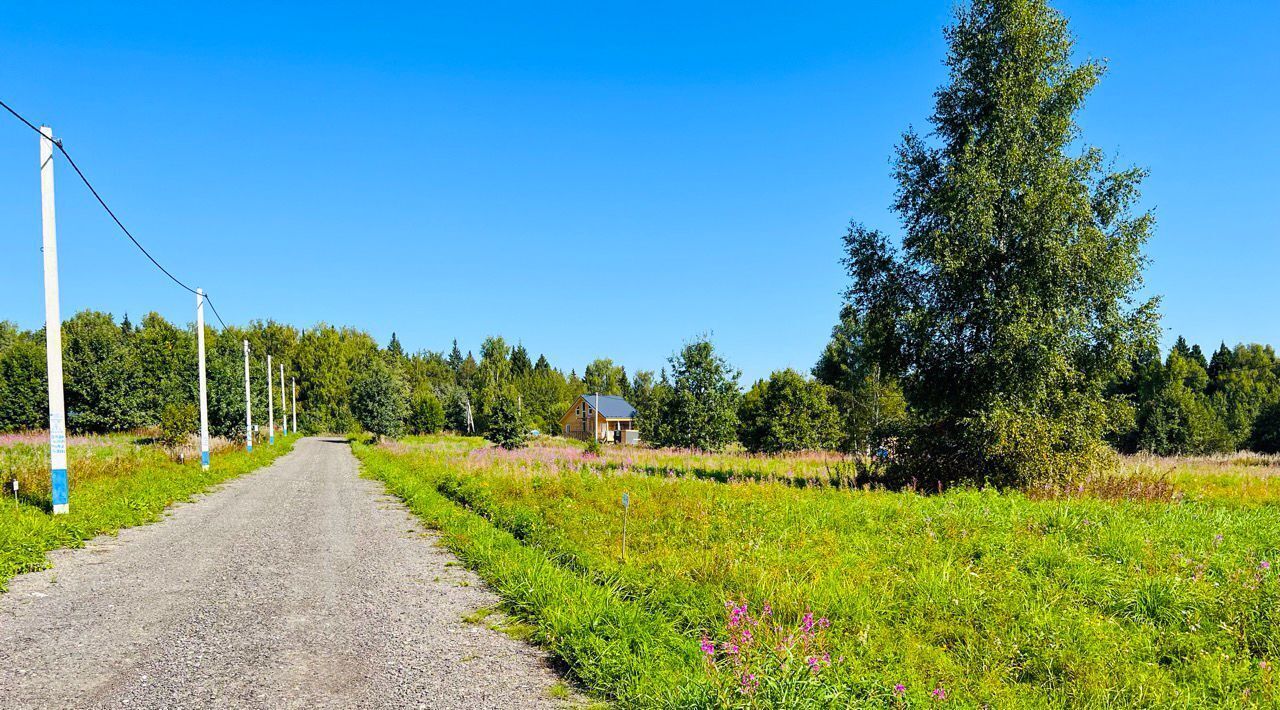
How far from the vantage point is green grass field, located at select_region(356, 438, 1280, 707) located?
4.59m

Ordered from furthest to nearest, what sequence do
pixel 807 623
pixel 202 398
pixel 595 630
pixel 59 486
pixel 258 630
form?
pixel 202 398, pixel 59 486, pixel 258 630, pixel 595 630, pixel 807 623

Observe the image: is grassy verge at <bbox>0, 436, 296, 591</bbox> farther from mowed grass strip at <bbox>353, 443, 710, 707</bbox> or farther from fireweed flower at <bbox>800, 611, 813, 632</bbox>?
fireweed flower at <bbox>800, 611, 813, 632</bbox>

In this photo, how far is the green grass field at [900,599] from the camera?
4586 mm

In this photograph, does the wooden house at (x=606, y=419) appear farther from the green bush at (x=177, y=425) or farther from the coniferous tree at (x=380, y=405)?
the green bush at (x=177, y=425)

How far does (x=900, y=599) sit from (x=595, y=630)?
307 cm

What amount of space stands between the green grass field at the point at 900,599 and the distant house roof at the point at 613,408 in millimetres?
62220

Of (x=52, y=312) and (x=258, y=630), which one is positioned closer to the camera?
(x=258, y=630)

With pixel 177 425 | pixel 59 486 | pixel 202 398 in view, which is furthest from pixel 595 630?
pixel 177 425

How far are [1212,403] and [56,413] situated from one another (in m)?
70.7

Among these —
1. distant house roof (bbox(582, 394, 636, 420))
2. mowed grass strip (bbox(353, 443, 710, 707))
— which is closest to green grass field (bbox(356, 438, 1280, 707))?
mowed grass strip (bbox(353, 443, 710, 707))

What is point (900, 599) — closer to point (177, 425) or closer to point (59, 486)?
point (59, 486)

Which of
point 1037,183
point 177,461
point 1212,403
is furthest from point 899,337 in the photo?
point 1212,403

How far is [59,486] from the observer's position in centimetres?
1132

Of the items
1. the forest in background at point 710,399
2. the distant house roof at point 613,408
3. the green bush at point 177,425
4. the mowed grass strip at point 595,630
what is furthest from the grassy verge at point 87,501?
the distant house roof at point 613,408
